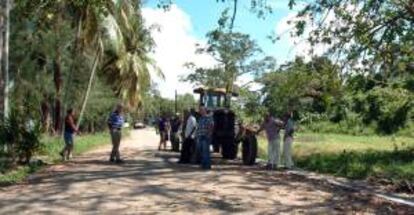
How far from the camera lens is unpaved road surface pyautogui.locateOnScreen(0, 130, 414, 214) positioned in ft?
42.8

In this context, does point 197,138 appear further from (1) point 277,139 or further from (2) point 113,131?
(2) point 113,131

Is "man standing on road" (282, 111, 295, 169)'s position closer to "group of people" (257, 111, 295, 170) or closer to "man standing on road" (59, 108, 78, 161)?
"group of people" (257, 111, 295, 170)

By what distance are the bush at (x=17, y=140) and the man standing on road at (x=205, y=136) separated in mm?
4592

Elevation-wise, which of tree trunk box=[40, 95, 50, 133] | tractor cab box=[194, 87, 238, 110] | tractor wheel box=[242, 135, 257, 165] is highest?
tree trunk box=[40, 95, 50, 133]

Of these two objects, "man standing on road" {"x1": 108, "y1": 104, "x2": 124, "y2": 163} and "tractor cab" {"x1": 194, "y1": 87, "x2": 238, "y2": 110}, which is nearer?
"man standing on road" {"x1": 108, "y1": 104, "x2": 124, "y2": 163}

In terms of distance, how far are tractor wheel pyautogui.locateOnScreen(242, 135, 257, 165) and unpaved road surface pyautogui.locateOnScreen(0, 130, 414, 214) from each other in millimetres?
3193

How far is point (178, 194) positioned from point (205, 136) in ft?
20.1

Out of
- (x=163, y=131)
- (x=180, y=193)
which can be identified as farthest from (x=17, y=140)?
(x=163, y=131)

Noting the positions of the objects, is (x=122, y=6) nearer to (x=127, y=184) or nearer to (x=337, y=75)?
(x=337, y=75)

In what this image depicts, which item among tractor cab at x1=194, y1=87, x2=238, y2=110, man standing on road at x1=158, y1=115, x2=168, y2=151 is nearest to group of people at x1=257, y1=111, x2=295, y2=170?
tractor cab at x1=194, y1=87, x2=238, y2=110

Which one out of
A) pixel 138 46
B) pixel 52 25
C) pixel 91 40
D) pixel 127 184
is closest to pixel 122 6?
pixel 91 40

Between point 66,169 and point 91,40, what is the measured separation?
21502 millimetres

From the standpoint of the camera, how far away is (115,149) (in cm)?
2262

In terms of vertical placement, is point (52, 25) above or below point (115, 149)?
above
